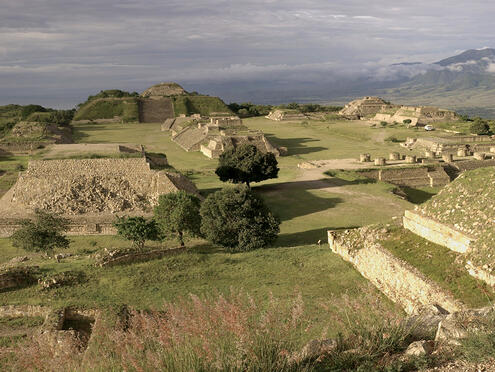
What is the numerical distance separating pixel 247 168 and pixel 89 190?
11308 millimetres

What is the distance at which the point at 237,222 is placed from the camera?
796 inches

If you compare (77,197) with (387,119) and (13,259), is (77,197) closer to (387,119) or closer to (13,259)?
(13,259)

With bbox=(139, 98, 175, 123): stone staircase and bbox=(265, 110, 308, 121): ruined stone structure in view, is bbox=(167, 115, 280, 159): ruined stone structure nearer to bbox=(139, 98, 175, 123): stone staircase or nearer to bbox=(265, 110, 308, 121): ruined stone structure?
bbox=(265, 110, 308, 121): ruined stone structure

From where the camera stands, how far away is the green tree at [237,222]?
1995cm

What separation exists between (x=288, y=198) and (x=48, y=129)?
4161 cm

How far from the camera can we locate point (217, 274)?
51.6 feet

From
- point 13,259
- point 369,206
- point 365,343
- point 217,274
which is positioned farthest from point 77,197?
point 365,343

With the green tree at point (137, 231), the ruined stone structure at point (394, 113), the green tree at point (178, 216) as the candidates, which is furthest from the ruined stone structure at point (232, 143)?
the ruined stone structure at point (394, 113)

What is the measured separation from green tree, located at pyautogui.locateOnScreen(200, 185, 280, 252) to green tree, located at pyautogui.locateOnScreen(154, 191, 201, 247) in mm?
720

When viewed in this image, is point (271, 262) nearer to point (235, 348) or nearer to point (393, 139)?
point (235, 348)

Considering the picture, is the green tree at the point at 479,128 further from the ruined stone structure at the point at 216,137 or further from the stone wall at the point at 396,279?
the stone wall at the point at 396,279

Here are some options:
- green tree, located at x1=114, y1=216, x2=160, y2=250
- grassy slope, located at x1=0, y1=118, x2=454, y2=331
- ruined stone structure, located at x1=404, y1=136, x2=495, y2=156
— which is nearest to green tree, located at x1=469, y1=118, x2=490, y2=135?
ruined stone structure, located at x1=404, y1=136, x2=495, y2=156

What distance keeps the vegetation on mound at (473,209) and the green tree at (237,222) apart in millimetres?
7203

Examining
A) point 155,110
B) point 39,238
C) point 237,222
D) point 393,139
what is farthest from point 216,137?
point 155,110
